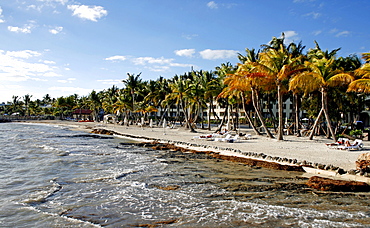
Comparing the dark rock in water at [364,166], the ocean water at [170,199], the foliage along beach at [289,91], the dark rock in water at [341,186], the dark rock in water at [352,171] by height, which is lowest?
the ocean water at [170,199]

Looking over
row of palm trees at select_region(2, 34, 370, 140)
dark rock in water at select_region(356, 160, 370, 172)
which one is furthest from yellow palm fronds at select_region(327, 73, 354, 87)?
dark rock in water at select_region(356, 160, 370, 172)

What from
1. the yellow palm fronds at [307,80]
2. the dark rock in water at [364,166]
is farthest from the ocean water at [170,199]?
the yellow palm fronds at [307,80]

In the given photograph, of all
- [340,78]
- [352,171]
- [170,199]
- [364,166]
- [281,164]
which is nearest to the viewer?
[170,199]

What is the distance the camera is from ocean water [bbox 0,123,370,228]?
332 inches

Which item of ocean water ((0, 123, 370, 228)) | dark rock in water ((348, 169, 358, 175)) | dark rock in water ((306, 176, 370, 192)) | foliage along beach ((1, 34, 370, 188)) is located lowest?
ocean water ((0, 123, 370, 228))

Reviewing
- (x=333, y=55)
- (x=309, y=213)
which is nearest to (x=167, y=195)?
(x=309, y=213)

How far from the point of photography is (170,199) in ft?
34.4

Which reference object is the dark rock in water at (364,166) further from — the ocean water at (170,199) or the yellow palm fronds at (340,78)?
the yellow palm fronds at (340,78)

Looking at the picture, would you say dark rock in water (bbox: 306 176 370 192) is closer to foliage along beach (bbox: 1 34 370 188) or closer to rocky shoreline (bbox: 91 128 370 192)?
rocky shoreline (bbox: 91 128 370 192)

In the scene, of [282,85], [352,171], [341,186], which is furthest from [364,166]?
[282,85]

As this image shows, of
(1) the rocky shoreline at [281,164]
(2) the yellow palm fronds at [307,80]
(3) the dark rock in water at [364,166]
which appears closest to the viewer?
(1) the rocky shoreline at [281,164]

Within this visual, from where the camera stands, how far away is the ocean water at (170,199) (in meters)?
8.44

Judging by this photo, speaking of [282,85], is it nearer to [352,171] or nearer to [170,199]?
[352,171]

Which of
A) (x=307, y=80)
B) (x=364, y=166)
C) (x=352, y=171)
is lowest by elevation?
(x=352, y=171)
